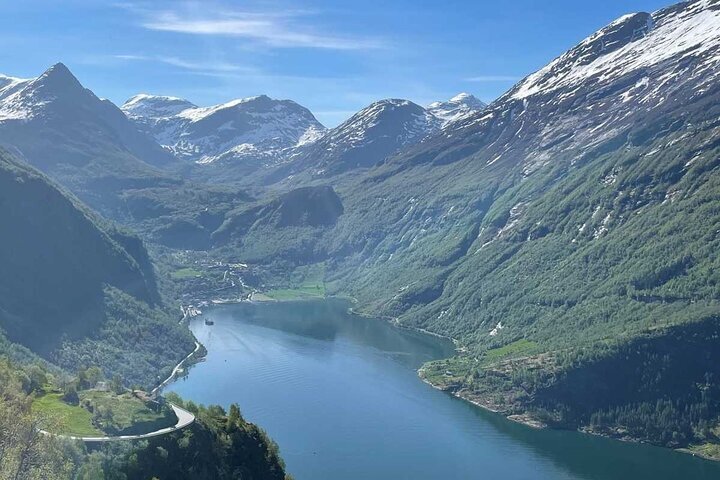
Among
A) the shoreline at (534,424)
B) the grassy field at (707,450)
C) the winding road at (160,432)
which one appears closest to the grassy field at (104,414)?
the winding road at (160,432)

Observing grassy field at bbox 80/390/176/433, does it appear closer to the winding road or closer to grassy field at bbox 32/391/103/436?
the winding road

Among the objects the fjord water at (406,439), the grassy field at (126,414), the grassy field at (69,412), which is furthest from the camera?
the fjord water at (406,439)

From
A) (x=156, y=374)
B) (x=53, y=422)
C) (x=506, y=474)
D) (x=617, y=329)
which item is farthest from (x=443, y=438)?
(x=53, y=422)

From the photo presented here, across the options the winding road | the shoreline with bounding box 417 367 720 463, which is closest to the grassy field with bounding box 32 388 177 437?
the winding road

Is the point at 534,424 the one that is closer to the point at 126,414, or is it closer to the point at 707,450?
the point at 707,450

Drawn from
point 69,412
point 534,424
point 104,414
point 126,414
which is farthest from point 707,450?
point 69,412

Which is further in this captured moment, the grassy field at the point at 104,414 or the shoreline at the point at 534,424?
the shoreline at the point at 534,424

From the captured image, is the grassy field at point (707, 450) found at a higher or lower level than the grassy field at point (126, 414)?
higher

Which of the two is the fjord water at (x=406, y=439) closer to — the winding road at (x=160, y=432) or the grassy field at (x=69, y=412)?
the winding road at (x=160, y=432)

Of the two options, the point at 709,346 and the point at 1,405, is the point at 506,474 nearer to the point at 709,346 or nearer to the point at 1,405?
the point at 709,346
